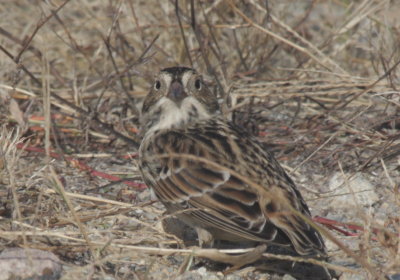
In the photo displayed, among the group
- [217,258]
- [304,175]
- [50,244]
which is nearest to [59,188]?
[50,244]

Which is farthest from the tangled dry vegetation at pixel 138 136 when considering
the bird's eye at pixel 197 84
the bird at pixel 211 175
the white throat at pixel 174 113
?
the bird's eye at pixel 197 84

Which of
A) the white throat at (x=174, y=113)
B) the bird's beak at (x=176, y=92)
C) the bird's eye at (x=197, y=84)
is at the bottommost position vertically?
the white throat at (x=174, y=113)

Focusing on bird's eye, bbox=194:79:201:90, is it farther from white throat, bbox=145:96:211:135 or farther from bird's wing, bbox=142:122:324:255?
bird's wing, bbox=142:122:324:255

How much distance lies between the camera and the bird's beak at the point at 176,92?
4961 mm

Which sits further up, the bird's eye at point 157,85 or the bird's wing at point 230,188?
the bird's eye at point 157,85

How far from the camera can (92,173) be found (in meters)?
5.68

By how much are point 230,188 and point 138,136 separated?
6.85ft

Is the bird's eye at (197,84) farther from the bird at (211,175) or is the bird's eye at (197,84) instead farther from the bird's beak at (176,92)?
the bird's beak at (176,92)

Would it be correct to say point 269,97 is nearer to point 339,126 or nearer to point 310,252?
point 339,126

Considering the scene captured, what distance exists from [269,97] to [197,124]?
141 cm

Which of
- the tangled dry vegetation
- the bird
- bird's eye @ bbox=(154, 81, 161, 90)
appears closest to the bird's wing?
the bird

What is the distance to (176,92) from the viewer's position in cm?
497

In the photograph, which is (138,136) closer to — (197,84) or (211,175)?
(197,84)

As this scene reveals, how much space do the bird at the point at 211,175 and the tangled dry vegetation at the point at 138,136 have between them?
259 mm
